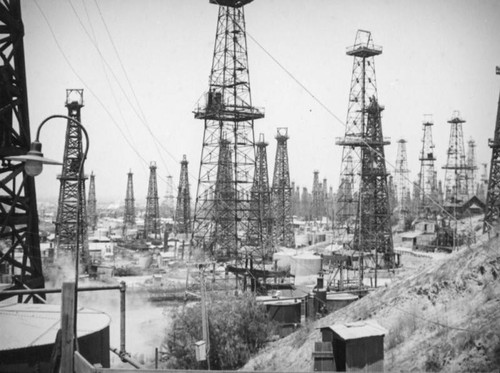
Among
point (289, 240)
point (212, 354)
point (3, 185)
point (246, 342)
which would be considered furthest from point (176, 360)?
point (289, 240)

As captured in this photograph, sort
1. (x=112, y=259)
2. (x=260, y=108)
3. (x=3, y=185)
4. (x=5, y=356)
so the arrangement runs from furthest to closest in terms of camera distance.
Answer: (x=112, y=259), (x=260, y=108), (x=3, y=185), (x=5, y=356)

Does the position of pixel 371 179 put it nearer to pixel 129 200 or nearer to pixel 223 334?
pixel 223 334

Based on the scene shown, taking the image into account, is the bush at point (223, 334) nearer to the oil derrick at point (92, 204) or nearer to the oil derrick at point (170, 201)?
the oil derrick at point (170, 201)

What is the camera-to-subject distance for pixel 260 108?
21.1 m

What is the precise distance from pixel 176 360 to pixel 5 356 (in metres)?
8.79

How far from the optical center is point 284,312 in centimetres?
1667

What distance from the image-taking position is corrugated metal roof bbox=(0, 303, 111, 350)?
5945 millimetres

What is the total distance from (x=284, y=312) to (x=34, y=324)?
447 inches

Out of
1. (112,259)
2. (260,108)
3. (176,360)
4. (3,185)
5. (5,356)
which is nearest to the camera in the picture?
(5,356)

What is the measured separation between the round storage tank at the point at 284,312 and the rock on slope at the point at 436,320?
128 inches

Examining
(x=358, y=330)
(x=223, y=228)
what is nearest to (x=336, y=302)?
(x=223, y=228)

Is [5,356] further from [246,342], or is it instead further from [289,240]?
[289,240]

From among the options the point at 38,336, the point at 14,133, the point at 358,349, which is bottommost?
the point at 358,349

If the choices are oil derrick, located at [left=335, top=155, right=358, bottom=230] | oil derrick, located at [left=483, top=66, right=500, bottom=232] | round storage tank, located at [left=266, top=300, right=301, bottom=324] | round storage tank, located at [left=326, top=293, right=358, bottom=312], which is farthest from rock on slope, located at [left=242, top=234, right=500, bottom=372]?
oil derrick, located at [left=483, top=66, right=500, bottom=232]
